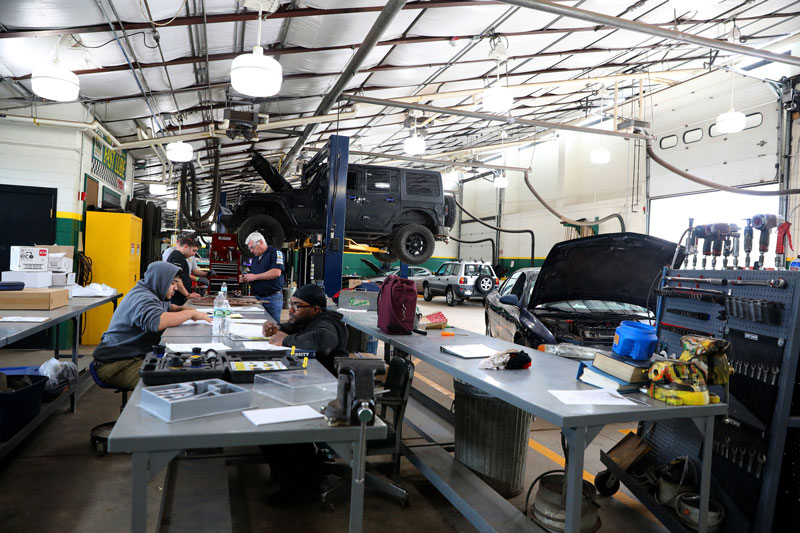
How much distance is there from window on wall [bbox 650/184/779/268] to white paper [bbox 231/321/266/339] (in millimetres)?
9124

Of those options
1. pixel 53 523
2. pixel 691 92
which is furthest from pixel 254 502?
pixel 691 92

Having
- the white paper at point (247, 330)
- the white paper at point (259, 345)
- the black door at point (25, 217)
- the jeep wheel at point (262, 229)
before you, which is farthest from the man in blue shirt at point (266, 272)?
the black door at point (25, 217)

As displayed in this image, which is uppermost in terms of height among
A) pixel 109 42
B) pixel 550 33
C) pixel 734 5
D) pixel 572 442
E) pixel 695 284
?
pixel 734 5

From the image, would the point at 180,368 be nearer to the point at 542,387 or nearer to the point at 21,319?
the point at 542,387

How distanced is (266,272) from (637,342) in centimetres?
457

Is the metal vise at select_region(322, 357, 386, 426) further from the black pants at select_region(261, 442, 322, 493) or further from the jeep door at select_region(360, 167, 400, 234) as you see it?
the jeep door at select_region(360, 167, 400, 234)

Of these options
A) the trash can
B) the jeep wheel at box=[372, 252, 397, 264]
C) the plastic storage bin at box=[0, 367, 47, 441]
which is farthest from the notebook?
the jeep wheel at box=[372, 252, 397, 264]

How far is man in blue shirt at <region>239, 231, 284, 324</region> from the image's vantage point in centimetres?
598

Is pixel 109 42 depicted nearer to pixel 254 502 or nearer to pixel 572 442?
pixel 254 502

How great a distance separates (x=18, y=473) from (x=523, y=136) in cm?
1574

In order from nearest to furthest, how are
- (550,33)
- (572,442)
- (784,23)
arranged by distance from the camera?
(572,442)
(550,33)
(784,23)

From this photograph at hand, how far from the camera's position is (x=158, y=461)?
4.78 feet

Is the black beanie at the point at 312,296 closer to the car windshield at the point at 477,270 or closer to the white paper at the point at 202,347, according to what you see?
the white paper at the point at 202,347

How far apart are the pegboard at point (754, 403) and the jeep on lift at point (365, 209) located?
7135 millimetres
